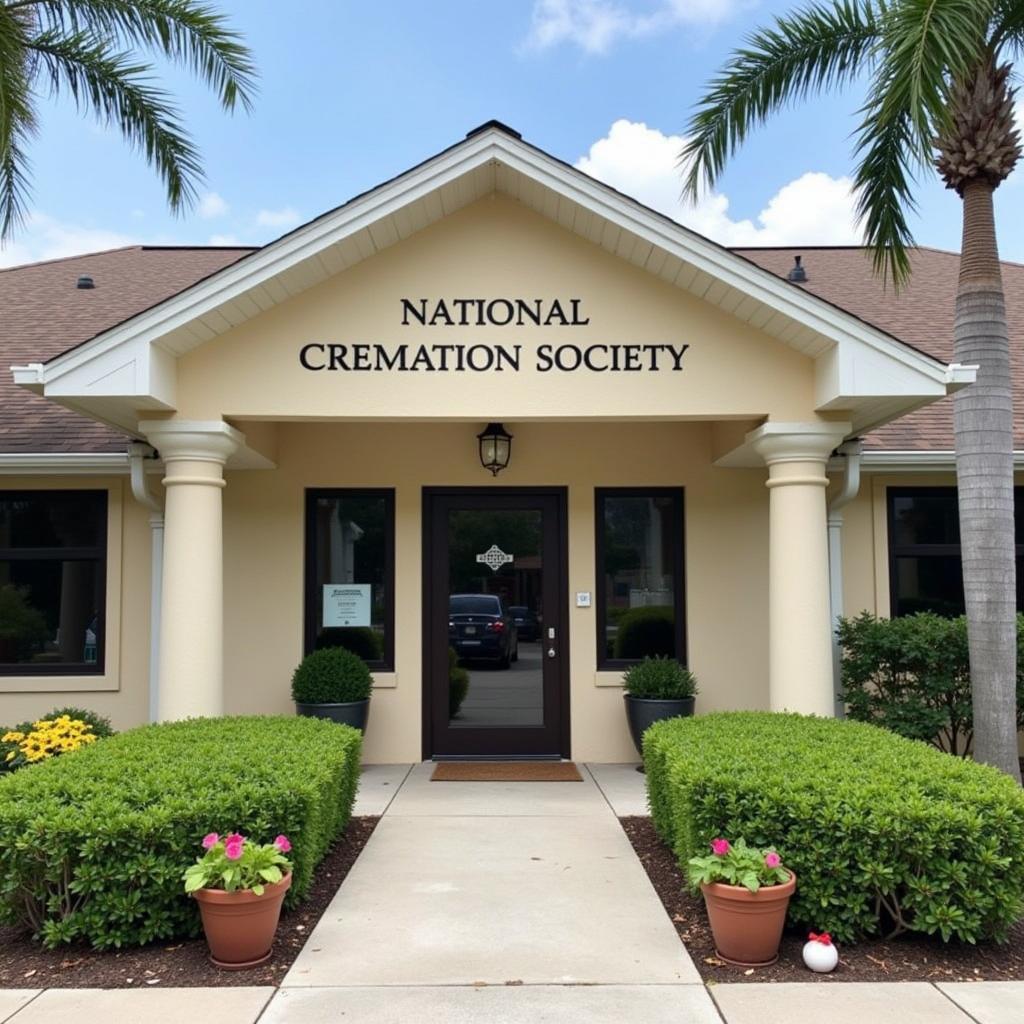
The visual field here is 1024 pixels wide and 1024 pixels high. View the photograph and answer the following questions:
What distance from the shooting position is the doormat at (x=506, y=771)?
8.48m

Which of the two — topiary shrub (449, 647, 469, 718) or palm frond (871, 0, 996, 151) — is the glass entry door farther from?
→ palm frond (871, 0, 996, 151)

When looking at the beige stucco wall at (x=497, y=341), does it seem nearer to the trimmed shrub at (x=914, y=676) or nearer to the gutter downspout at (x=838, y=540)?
the gutter downspout at (x=838, y=540)

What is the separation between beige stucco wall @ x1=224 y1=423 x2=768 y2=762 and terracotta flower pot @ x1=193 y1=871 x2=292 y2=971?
16.0 feet

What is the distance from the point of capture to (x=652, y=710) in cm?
865

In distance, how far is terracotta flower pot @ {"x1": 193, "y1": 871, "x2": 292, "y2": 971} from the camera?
14.0 ft

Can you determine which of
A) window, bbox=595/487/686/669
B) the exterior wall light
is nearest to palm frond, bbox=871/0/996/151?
window, bbox=595/487/686/669

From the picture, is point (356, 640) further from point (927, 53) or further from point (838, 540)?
point (927, 53)

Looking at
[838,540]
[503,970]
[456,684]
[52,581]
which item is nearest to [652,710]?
[456,684]

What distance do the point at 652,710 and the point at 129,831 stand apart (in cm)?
527

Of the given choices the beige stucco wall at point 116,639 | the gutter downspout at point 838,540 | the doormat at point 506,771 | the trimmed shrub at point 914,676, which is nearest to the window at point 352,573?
the doormat at point 506,771

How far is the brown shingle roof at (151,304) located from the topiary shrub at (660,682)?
2.98 m

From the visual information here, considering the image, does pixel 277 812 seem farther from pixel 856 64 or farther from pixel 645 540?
pixel 856 64

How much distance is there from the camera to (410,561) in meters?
9.42

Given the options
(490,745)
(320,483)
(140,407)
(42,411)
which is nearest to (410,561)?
(320,483)
